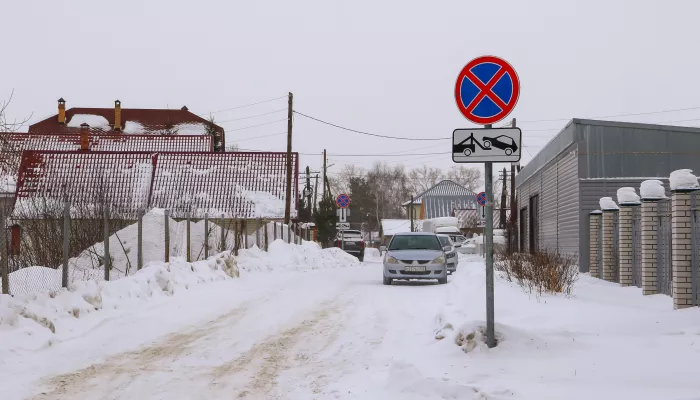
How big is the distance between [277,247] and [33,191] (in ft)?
60.9

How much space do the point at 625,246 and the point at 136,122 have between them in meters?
64.3

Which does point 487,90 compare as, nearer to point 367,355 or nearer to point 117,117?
point 367,355

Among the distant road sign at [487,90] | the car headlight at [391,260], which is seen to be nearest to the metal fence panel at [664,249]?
the distant road sign at [487,90]

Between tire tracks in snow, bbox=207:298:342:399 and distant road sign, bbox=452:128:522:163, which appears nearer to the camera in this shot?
tire tracks in snow, bbox=207:298:342:399

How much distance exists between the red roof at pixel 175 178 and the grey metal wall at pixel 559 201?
14.1m

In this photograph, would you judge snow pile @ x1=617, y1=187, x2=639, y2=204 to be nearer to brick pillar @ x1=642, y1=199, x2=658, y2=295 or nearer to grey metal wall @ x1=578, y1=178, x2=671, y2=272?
brick pillar @ x1=642, y1=199, x2=658, y2=295

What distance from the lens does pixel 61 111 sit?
7212 cm

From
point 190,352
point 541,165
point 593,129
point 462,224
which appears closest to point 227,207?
point 541,165

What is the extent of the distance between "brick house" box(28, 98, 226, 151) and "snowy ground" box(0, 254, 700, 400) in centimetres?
5611

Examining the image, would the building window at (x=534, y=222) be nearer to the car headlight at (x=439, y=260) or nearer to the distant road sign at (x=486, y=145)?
the car headlight at (x=439, y=260)

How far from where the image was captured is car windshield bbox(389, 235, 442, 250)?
22.2 metres

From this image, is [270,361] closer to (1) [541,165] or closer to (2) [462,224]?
(1) [541,165]

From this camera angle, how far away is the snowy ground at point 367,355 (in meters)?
6.52

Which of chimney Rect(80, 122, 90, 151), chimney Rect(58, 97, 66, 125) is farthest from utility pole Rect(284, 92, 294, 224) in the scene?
chimney Rect(58, 97, 66, 125)
